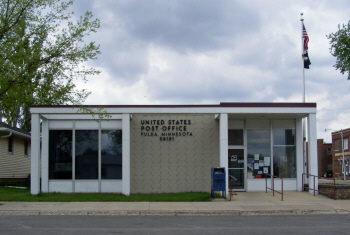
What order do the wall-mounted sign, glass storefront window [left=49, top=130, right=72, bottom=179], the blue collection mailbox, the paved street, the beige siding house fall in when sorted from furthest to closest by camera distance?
the beige siding house, the wall-mounted sign, glass storefront window [left=49, top=130, right=72, bottom=179], the blue collection mailbox, the paved street

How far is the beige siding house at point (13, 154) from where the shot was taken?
24984 millimetres

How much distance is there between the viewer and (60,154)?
17297mm

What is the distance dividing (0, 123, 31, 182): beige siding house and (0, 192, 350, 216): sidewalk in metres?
11.9

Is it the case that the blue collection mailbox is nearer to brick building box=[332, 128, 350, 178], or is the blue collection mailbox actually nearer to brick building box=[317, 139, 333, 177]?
brick building box=[332, 128, 350, 178]

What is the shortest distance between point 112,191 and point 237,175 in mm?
6156

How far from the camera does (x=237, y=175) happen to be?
1823 centimetres

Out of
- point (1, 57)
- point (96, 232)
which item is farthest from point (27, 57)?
point (96, 232)

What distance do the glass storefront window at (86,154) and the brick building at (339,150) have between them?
4287 centimetres

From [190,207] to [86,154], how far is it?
6.39 meters

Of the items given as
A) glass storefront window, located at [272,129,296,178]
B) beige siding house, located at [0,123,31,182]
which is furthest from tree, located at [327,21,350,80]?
beige siding house, located at [0,123,31,182]

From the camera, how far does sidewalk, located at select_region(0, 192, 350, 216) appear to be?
1255cm

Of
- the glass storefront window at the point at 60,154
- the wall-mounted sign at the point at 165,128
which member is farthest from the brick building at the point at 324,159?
the glass storefront window at the point at 60,154

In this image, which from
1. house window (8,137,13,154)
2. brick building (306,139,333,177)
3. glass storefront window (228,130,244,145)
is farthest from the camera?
brick building (306,139,333,177)

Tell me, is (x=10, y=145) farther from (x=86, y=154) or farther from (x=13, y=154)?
(x=86, y=154)
